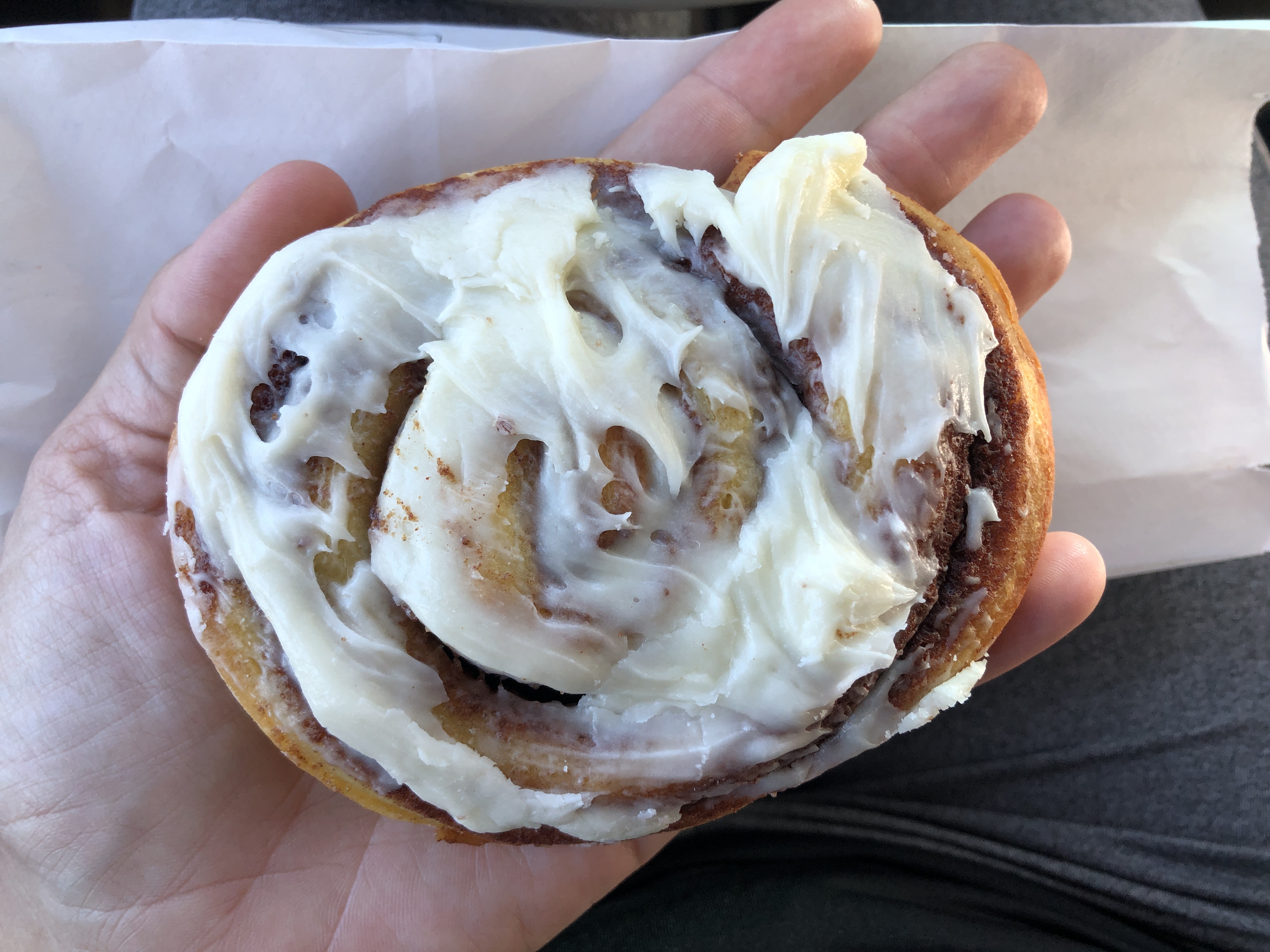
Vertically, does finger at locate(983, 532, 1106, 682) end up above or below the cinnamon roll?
below

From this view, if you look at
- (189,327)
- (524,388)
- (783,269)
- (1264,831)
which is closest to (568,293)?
(524,388)

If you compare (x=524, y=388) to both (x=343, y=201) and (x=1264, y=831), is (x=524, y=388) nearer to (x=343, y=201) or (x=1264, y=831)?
(x=343, y=201)

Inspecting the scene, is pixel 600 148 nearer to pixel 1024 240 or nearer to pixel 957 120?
pixel 957 120

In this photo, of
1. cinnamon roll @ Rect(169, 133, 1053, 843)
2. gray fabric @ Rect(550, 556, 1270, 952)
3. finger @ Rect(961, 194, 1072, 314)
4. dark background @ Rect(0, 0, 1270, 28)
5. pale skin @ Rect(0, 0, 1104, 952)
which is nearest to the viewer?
cinnamon roll @ Rect(169, 133, 1053, 843)

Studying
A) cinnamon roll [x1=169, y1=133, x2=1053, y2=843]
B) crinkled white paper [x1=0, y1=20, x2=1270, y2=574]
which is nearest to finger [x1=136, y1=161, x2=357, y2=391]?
crinkled white paper [x1=0, y1=20, x2=1270, y2=574]

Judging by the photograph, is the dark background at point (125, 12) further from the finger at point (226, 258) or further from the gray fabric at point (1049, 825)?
the gray fabric at point (1049, 825)

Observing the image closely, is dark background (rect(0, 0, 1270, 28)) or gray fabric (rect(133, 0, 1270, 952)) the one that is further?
dark background (rect(0, 0, 1270, 28))

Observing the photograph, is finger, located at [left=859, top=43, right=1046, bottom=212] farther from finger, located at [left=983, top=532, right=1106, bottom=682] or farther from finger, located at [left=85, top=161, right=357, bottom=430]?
finger, located at [left=85, top=161, right=357, bottom=430]

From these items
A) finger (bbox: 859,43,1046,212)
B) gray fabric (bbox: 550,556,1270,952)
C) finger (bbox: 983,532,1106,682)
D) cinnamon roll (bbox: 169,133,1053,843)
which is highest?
finger (bbox: 859,43,1046,212)
